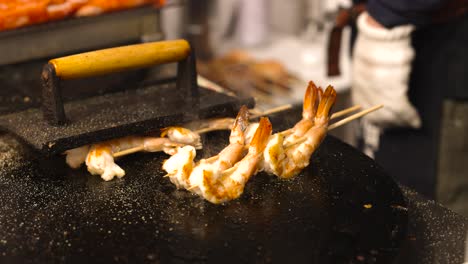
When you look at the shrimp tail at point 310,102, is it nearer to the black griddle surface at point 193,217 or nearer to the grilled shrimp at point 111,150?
the black griddle surface at point 193,217

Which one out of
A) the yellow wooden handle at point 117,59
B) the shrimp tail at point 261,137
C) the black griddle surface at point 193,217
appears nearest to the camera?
the black griddle surface at point 193,217

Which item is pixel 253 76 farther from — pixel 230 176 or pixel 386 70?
pixel 230 176

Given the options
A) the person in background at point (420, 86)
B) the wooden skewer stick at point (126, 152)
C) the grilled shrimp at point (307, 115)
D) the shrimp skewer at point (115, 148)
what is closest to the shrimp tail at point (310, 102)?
the grilled shrimp at point (307, 115)

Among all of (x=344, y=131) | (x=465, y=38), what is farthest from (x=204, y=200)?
(x=344, y=131)

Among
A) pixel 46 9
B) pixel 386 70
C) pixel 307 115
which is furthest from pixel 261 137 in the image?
pixel 386 70

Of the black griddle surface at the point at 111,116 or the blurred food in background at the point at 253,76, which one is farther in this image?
the blurred food in background at the point at 253,76

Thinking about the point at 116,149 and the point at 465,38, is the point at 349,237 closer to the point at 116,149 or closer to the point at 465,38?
the point at 116,149
